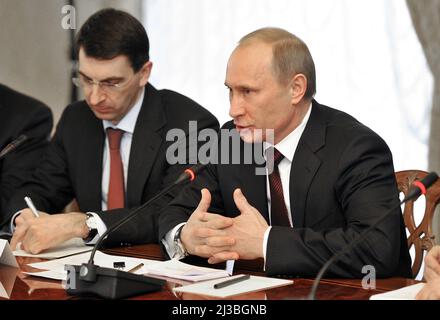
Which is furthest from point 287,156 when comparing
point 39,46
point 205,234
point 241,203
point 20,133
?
point 39,46

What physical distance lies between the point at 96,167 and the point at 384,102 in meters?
1.78

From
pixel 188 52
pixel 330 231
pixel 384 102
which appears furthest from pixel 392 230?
pixel 188 52

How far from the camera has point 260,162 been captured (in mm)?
3145

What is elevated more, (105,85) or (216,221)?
(105,85)

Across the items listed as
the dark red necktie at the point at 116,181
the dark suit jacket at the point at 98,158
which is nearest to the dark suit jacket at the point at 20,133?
the dark suit jacket at the point at 98,158

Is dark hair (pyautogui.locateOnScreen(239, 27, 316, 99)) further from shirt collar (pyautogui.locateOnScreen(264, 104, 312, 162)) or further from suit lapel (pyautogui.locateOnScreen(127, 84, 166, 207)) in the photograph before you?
suit lapel (pyautogui.locateOnScreen(127, 84, 166, 207))

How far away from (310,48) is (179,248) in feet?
7.37

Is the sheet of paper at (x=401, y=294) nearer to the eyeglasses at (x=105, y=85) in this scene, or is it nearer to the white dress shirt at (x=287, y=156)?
the white dress shirt at (x=287, y=156)

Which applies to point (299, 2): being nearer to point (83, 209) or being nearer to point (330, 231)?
point (83, 209)

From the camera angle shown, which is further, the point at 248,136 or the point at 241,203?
the point at 248,136

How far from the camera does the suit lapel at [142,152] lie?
3674 millimetres

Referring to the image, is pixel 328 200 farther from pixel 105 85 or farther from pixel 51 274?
pixel 105 85

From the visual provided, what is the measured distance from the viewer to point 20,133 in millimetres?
4227

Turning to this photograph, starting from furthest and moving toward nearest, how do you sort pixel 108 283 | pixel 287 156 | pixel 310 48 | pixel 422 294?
pixel 310 48 → pixel 287 156 → pixel 108 283 → pixel 422 294
